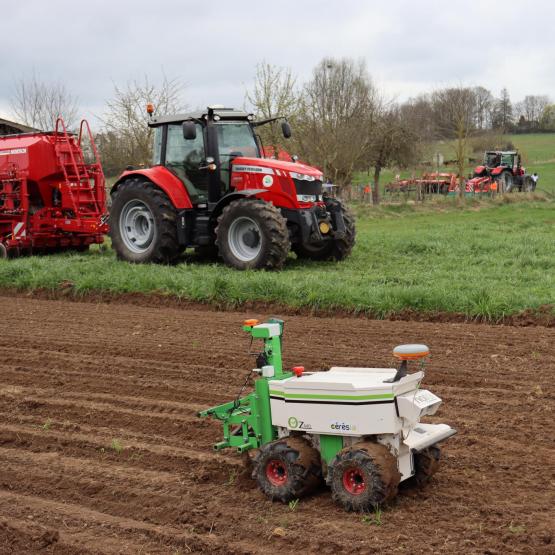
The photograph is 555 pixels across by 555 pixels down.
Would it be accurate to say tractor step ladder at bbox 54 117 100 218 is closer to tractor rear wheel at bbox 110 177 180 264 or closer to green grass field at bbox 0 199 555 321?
green grass field at bbox 0 199 555 321

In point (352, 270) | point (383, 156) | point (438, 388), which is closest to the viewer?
point (438, 388)

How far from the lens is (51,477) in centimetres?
505

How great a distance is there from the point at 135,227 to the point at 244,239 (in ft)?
7.70

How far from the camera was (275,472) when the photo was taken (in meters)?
4.53

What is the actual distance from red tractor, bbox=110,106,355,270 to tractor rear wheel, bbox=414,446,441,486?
810 centimetres

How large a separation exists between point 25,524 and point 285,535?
1.43m

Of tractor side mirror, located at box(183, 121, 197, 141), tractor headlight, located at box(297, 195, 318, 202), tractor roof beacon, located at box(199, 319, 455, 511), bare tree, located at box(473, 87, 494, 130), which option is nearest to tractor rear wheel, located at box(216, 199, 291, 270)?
tractor headlight, located at box(297, 195, 318, 202)

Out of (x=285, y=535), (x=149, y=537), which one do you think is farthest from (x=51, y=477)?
(x=285, y=535)

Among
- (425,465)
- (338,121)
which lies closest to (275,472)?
(425,465)

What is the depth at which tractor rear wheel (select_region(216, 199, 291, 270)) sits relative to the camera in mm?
12523

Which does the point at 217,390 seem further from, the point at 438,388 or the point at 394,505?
the point at 394,505

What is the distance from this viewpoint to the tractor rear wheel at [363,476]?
4.17 metres

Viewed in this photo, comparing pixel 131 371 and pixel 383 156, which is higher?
pixel 383 156

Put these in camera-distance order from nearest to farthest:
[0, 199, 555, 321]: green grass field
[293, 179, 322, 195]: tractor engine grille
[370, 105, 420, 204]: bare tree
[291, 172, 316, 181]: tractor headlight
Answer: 1. [0, 199, 555, 321]: green grass field
2. [291, 172, 316, 181]: tractor headlight
3. [293, 179, 322, 195]: tractor engine grille
4. [370, 105, 420, 204]: bare tree
